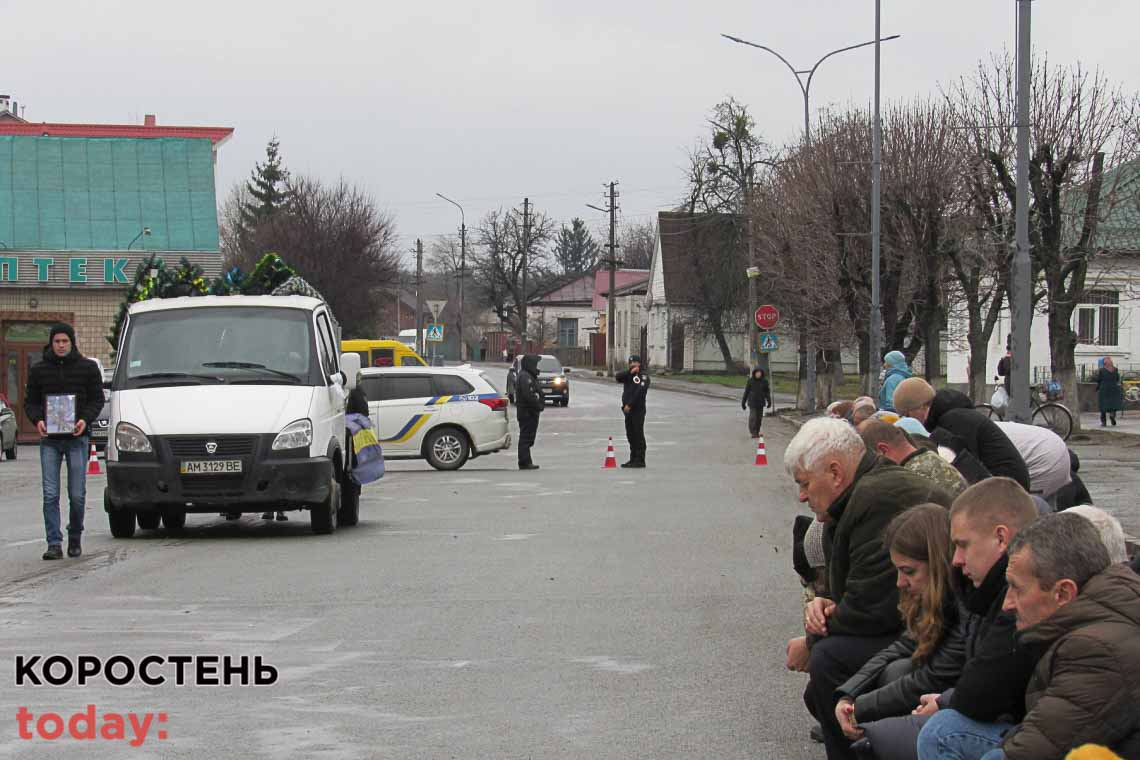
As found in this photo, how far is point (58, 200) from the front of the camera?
4491cm

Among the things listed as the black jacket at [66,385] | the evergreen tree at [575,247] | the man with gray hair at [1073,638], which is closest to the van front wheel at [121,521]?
the black jacket at [66,385]

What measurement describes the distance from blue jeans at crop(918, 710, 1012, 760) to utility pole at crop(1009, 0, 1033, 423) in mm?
14401

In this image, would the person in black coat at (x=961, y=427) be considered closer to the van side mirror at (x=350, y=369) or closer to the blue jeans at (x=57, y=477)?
the blue jeans at (x=57, y=477)

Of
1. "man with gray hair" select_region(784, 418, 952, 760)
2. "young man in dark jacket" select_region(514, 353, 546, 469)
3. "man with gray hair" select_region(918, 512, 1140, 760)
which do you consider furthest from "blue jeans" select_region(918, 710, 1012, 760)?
"young man in dark jacket" select_region(514, 353, 546, 469)

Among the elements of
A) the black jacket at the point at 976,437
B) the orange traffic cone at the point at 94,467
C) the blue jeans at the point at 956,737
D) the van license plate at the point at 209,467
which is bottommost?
the orange traffic cone at the point at 94,467

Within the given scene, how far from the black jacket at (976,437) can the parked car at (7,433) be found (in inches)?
1009

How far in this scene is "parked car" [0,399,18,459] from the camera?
3166 centimetres

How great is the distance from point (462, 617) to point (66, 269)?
3539 centimetres

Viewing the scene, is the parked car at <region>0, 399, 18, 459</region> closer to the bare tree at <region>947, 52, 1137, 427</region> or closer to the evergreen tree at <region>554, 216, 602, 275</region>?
the bare tree at <region>947, 52, 1137, 427</region>

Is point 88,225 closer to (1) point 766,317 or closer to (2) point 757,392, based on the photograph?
(1) point 766,317

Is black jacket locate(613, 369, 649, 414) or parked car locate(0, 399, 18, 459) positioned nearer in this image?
black jacket locate(613, 369, 649, 414)

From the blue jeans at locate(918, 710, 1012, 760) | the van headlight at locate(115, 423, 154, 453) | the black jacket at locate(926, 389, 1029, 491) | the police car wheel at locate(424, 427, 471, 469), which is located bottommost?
the police car wheel at locate(424, 427, 471, 469)

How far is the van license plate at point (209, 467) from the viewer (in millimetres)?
14188

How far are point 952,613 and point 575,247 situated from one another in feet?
530
